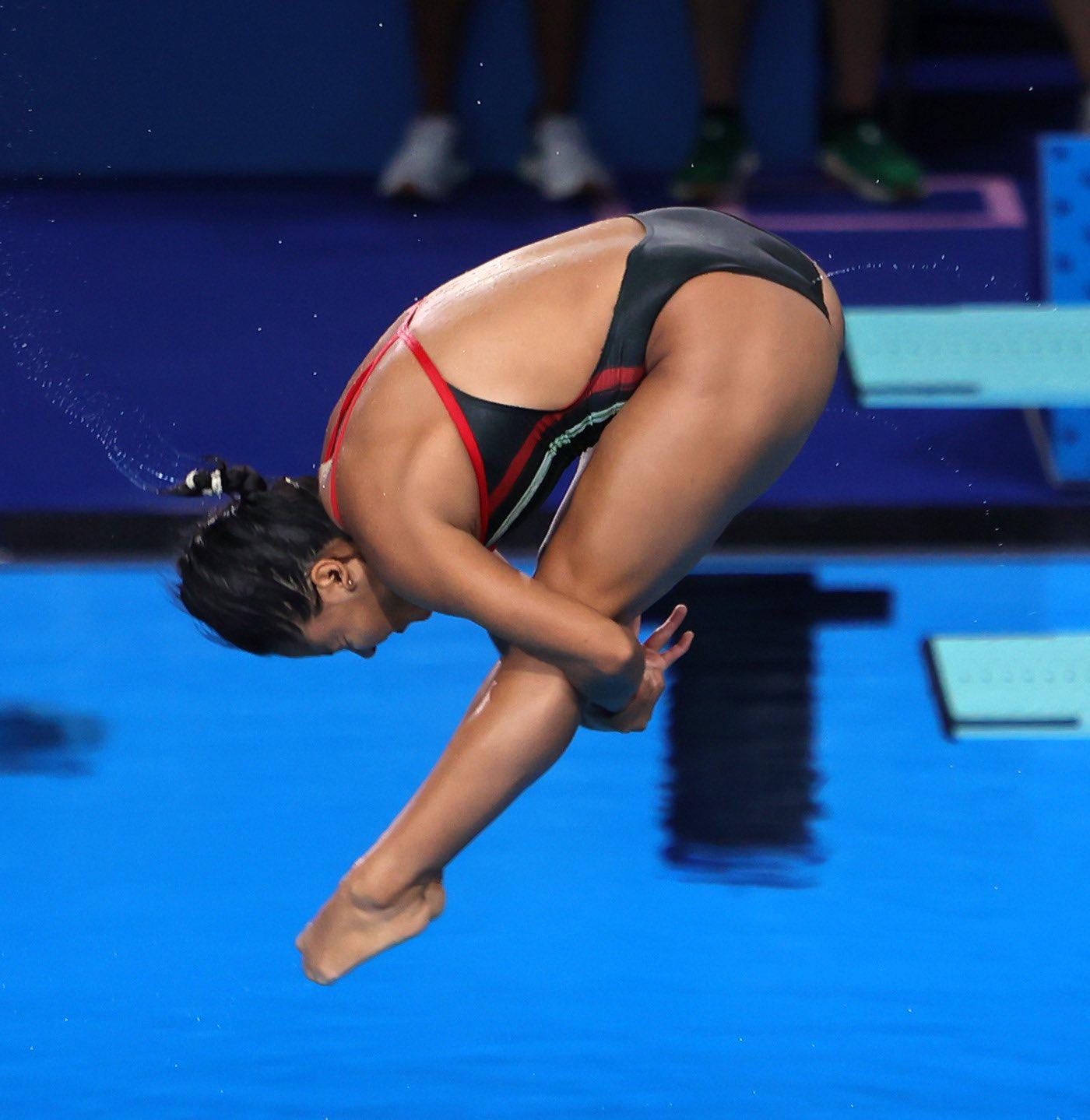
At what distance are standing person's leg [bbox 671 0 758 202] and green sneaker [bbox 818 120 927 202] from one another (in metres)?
0.29

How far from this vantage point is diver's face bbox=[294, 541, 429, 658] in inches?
79.4

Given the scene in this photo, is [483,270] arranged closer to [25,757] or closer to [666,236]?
[666,236]

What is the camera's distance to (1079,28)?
4.71 meters

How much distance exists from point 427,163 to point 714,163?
0.80 meters

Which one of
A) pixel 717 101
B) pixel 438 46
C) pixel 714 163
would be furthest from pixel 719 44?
pixel 438 46

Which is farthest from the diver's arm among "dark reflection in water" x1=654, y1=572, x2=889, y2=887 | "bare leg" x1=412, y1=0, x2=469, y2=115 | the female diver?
"bare leg" x1=412, y1=0, x2=469, y2=115

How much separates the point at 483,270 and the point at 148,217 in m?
3.21

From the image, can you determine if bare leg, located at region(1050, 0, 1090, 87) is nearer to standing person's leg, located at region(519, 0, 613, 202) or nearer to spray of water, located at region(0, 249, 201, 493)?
standing person's leg, located at region(519, 0, 613, 202)

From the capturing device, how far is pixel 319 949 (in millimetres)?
2062

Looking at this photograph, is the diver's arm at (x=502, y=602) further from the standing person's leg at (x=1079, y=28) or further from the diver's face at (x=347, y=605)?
the standing person's leg at (x=1079, y=28)

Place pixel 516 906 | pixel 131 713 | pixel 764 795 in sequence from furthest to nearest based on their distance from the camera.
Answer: pixel 131 713
pixel 764 795
pixel 516 906

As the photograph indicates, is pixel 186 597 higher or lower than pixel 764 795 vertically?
higher

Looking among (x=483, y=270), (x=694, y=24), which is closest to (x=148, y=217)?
(x=694, y=24)

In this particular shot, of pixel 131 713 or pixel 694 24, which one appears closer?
pixel 131 713
